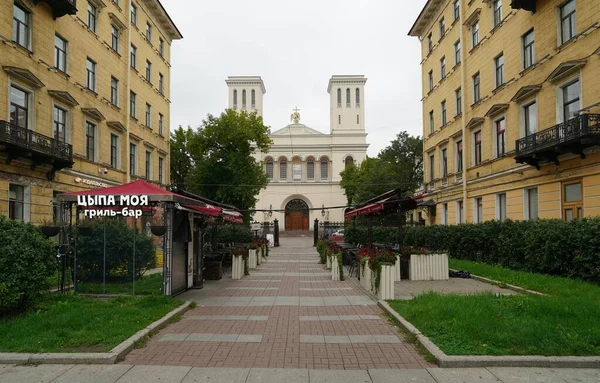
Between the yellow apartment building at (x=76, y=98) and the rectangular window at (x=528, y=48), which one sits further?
the rectangular window at (x=528, y=48)

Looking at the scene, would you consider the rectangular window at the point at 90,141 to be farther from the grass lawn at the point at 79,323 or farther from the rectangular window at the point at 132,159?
the grass lawn at the point at 79,323

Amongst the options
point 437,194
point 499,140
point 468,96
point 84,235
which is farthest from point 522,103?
point 84,235

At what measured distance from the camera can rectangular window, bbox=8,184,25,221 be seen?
18281 millimetres

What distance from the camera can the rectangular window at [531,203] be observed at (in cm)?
2077

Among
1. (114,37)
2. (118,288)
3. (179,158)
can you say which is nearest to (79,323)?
(118,288)

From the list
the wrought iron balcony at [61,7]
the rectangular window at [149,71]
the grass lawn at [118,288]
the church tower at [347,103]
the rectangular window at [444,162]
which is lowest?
the grass lawn at [118,288]

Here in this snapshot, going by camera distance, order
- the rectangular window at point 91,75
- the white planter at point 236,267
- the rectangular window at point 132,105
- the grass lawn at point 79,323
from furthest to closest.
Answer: the rectangular window at point 132,105, the rectangular window at point 91,75, the white planter at point 236,267, the grass lawn at point 79,323

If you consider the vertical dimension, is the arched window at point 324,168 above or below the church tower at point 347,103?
below

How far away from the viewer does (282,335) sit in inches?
316

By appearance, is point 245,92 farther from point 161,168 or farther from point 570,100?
point 570,100

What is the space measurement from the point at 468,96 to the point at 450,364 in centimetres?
2451

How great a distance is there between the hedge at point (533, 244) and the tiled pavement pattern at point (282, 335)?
5757 mm

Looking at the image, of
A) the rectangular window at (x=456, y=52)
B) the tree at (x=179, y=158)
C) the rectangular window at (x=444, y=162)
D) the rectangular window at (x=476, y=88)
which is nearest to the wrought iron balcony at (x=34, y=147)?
the rectangular window at (x=476, y=88)

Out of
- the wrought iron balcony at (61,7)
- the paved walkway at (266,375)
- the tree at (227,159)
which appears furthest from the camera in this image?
the tree at (227,159)
